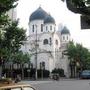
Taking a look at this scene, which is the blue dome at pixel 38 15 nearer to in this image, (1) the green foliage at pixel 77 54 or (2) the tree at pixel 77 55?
(2) the tree at pixel 77 55

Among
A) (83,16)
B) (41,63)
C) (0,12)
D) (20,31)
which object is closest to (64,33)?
(41,63)

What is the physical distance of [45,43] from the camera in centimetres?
10319

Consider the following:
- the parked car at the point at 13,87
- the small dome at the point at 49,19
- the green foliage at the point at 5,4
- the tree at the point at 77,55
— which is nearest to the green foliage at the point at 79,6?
the parked car at the point at 13,87

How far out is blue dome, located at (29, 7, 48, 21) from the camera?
102625mm

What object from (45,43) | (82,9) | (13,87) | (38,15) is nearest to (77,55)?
(45,43)

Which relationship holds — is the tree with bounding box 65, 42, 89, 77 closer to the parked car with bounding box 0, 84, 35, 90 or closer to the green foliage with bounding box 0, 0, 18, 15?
the green foliage with bounding box 0, 0, 18, 15

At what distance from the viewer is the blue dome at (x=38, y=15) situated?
103 metres

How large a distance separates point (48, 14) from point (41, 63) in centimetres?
1556

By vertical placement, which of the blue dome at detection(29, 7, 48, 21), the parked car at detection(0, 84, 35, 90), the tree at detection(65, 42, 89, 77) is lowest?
the parked car at detection(0, 84, 35, 90)


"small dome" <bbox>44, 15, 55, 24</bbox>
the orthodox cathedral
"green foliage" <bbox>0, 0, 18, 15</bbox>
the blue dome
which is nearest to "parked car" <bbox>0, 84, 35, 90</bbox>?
"green foliage" <bbox>0, 0, 18, 15</bbox>

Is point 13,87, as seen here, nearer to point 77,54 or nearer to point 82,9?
point 82,9

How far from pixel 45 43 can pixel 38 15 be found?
7.37 m

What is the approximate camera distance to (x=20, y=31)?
25.2 metres

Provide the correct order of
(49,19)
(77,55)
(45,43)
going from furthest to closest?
(45,43)
(49,19)
(77,55)
